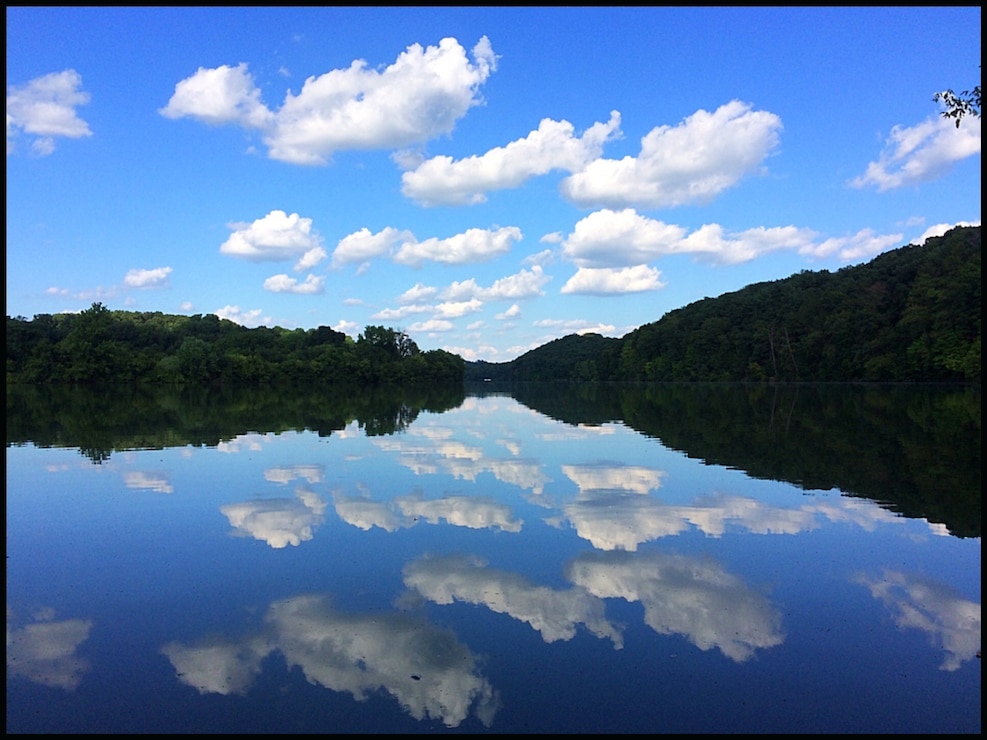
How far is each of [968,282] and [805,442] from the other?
214ft

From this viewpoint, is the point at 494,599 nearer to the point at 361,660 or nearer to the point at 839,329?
the point at 361,660

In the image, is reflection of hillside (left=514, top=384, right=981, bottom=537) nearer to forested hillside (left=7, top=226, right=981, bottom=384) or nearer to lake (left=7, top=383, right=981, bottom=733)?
lake (left=7, top=383, right=981, bottom=733)

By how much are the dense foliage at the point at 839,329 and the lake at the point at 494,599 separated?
231ft

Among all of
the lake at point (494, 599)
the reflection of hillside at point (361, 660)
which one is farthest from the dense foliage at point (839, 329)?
the reflection of hillside at point (361, 660)

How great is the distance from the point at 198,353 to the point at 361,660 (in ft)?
346

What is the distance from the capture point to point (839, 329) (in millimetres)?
98375

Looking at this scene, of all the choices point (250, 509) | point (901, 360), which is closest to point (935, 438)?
point (250, 509)

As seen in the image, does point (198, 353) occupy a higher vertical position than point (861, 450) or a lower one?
higher

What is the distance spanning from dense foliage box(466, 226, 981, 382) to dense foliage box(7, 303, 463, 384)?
53.9 metres

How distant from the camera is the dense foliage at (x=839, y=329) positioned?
74938mm

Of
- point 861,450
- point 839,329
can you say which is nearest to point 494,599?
point 861,450

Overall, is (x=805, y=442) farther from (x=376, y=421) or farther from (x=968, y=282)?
(x=968, y=282)

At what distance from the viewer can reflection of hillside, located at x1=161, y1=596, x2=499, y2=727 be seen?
533 centimetres

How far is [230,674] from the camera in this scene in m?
5.74
